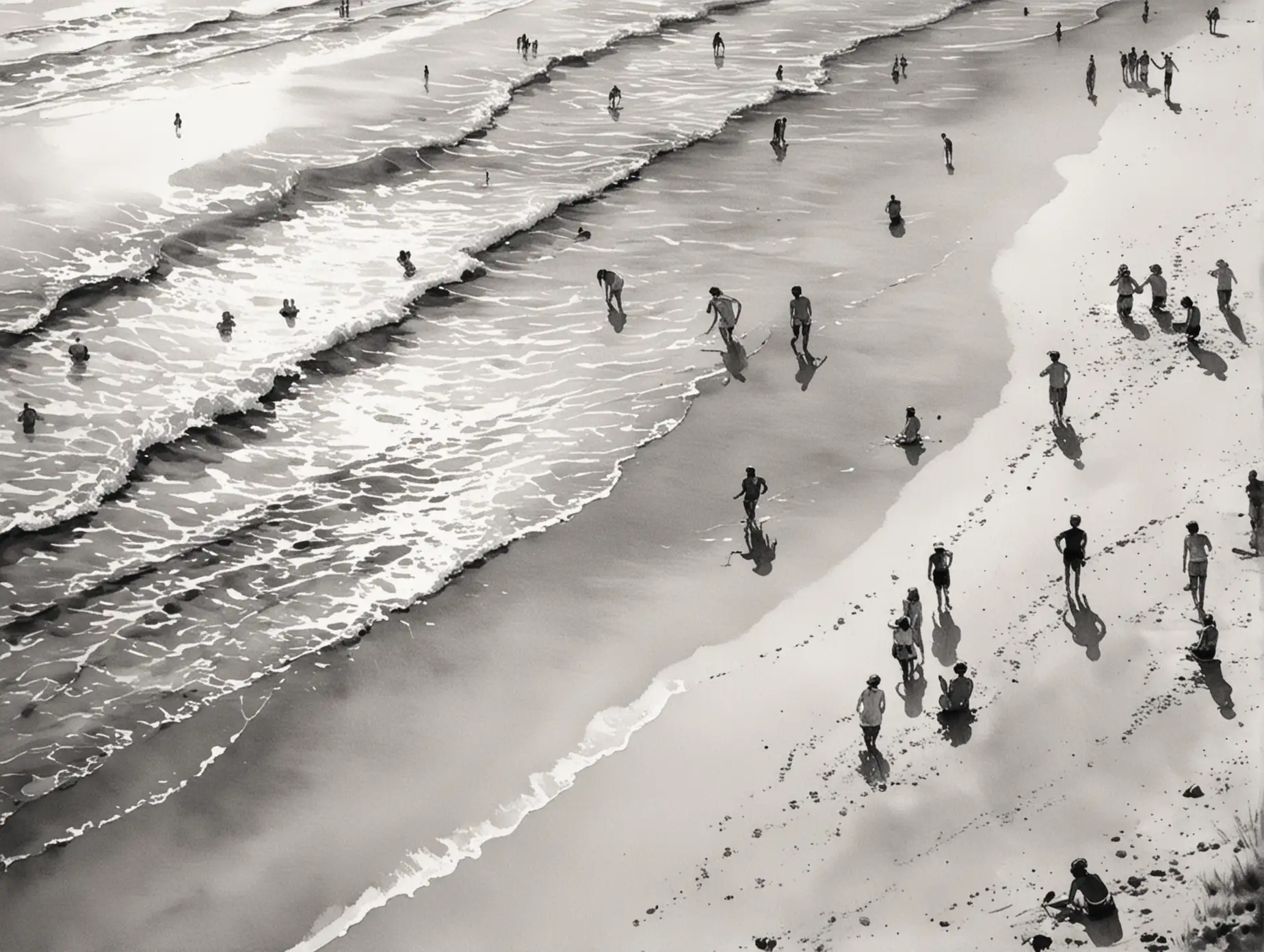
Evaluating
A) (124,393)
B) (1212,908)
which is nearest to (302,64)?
(124,393)

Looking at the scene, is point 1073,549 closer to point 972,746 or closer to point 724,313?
point 972,746

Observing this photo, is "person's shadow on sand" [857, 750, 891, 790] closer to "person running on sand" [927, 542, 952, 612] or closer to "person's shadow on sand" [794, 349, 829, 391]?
"person running on sand" [927, 542, 952, 612]

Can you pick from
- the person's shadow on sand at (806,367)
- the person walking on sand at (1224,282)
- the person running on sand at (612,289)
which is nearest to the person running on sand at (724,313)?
the person's shadow on sand at (806,367)

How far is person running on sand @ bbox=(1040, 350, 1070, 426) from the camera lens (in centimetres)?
2083

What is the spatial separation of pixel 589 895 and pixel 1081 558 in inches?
295

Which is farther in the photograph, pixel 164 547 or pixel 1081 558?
pixel 164 547

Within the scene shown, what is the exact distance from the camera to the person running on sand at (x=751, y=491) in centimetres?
1941

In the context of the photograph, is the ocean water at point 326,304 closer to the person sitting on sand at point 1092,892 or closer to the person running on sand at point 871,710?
the person running on sand at point 871,710

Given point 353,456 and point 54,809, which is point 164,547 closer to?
point 353,456

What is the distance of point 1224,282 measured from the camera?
22844 mm

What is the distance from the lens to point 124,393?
2389 cm

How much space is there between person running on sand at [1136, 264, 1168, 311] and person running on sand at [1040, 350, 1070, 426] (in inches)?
128

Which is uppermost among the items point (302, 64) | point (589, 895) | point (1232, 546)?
point (302, 64)

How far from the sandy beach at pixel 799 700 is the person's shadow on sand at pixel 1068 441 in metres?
0.05
